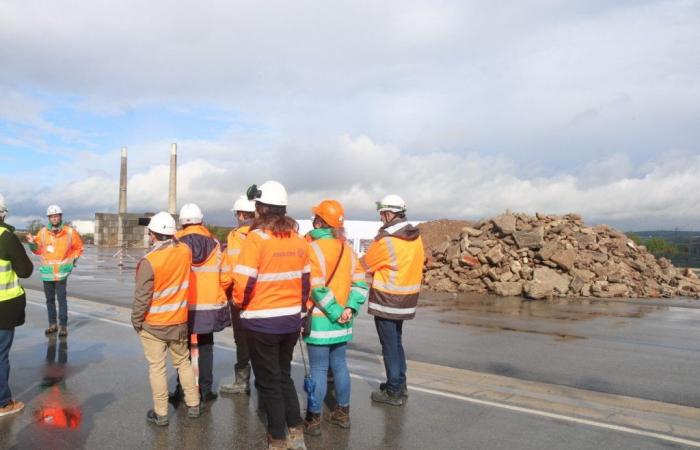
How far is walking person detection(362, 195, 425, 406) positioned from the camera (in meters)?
5.91

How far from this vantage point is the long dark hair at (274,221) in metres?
4.61

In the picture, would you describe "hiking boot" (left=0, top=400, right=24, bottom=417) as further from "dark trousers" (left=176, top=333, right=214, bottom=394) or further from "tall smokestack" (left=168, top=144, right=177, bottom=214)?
"tall smokestack" (left=168, top=144, right=177, bottom=214)

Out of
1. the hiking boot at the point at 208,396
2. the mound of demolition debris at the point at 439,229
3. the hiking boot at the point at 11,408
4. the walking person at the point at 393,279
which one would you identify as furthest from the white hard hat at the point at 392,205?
the mound of demolition debris at the point at 439,229

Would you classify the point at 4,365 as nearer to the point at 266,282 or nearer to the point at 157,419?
the point at 157,419

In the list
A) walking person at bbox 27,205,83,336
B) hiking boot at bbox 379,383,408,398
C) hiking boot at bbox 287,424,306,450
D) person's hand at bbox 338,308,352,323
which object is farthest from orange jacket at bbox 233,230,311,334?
walking person at bbox 27,205,83,336

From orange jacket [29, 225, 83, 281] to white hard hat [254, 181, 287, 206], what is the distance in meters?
6.07

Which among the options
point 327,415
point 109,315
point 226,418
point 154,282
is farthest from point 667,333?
point 109,315

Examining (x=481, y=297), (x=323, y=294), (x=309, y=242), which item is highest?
(x=309, y=242)

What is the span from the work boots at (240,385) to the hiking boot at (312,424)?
1356 millimetres

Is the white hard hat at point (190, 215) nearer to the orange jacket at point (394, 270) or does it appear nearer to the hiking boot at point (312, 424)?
the orange jacket at point (394, 270)

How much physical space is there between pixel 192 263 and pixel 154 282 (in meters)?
0.58

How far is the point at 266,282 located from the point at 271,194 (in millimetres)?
703

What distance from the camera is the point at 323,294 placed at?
5.01 metres

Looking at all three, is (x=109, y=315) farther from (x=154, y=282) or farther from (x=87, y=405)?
(x=154, y=282)
